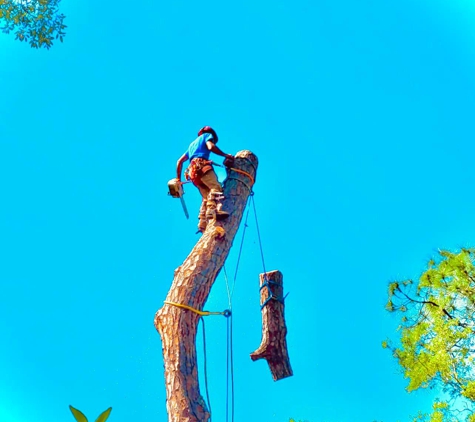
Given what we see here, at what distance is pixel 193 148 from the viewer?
14.6ft

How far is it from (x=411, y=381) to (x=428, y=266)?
7.03 feet

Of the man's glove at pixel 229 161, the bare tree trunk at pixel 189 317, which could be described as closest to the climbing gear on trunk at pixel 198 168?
the man's glove at pixel 229 161

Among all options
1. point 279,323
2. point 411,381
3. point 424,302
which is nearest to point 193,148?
point 279,323

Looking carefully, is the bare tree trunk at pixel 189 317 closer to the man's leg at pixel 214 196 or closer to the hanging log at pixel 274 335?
the man's leg at pixel 214 196

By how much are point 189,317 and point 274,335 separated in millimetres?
911

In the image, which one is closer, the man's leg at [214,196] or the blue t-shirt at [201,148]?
the man's leg at [214,196]

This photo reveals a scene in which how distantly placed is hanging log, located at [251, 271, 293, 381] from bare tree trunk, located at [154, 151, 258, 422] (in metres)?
0.59

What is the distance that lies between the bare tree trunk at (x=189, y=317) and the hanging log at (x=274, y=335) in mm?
593

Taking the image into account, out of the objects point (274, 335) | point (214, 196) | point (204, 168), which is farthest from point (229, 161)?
point (274, 335)

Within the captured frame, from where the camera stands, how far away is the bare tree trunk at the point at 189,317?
2664 mm

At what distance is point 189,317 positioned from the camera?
2.98 m

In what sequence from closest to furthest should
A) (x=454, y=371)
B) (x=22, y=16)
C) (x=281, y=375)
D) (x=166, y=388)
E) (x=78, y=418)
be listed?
(x=78, y=418) → (x=166, y=388) → (x=281, y=375) → (x=22, y=16) → (x=454, y=371)

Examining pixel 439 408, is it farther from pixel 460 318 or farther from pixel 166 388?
pixel 166 388

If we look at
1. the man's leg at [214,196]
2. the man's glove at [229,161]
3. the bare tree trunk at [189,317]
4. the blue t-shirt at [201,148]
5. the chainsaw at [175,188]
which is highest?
the blue t-shirt at [201,148]
